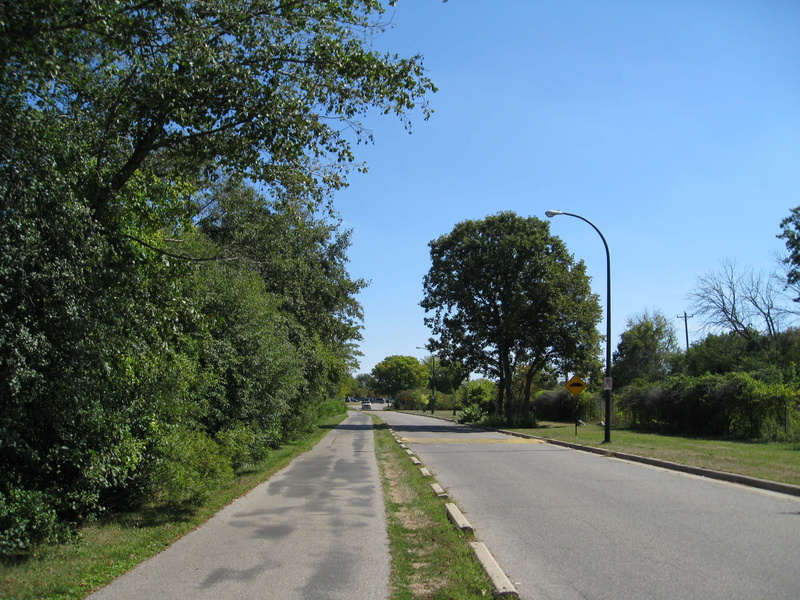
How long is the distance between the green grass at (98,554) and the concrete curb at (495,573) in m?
3.58

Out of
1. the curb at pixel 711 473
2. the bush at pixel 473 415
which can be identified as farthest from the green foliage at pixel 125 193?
the bush at pixel 473 415

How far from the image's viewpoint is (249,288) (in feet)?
45.3

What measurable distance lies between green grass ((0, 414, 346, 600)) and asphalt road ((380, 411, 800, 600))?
3.89 m

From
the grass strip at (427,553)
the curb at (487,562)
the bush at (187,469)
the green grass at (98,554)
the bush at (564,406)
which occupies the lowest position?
the green grass at (98,554)

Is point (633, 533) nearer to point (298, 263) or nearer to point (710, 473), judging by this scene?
point (710, 473)

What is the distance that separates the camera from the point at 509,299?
3838 centimetres

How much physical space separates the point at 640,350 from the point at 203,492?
236 feet

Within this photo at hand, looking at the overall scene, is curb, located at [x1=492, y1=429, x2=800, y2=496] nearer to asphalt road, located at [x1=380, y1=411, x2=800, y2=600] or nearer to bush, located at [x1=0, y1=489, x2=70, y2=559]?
asphalt road, located at [x1=380, y1=411, x2=800, y2=600]

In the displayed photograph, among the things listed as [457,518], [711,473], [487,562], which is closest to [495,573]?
[487,562]

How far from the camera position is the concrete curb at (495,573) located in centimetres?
525

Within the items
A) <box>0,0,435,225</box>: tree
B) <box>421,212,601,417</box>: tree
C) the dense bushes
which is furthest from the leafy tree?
the dense bushes

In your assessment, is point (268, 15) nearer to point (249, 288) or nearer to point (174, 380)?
point (174, 380)

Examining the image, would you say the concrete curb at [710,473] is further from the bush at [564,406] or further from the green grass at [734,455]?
the bush at [564,406]

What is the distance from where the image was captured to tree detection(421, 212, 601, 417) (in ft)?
118
